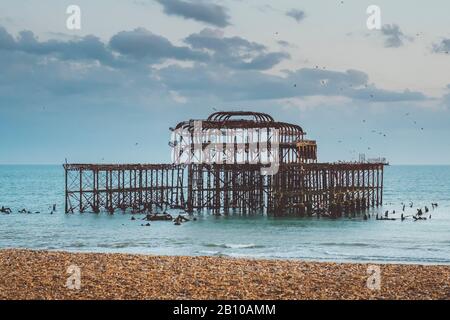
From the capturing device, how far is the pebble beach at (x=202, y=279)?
17.5 meters

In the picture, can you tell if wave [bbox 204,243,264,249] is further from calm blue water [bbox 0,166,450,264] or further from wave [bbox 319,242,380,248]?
wave [bbox 319,242,380,248]

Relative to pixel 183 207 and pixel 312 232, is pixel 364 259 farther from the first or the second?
pixel 183 207

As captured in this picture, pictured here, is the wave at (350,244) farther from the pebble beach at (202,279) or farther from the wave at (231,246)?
the pebble beach at (202,279)

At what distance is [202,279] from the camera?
19.5 m

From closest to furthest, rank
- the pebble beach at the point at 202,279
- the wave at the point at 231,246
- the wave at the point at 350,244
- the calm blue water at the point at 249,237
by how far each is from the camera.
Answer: the pebble beach at the point at 202,279, the calm blue water at the point at 249,237, the wave at the point at 231,246, the wave at the point at 350,244

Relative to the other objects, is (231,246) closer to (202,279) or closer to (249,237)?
(249,237)

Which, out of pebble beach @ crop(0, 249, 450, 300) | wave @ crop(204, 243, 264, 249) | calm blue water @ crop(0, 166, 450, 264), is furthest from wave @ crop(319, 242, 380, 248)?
pebble beach @ crop(0, 249, 450, 300)

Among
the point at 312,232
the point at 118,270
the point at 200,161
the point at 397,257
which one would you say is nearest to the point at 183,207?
the point at 200,161

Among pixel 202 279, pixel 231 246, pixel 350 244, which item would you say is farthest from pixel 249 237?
pixel 202 279

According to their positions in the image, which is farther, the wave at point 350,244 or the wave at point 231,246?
the wave at point 350,244

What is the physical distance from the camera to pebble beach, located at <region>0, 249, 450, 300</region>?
688 inches

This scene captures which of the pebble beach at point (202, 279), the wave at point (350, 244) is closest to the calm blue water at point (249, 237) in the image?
the wave at point (350, 244)

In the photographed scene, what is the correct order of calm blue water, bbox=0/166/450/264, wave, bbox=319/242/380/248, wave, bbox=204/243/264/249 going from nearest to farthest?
calm blue water, bbox=0/166/450/264 < wave, bbox=204/243/264/249 < wave, bbox=319/242/380/248
